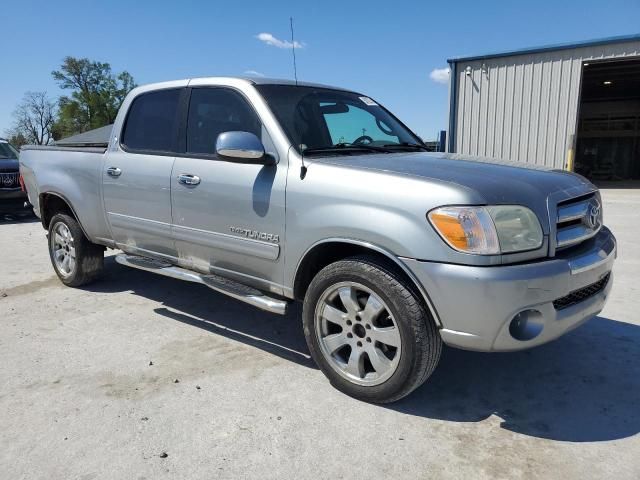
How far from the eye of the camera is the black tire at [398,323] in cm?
260

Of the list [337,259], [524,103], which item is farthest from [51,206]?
[524,103]

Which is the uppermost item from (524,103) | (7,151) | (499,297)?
(524,103)

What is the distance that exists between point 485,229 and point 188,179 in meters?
2.20

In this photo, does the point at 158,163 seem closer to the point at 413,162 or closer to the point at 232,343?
the point at 232,343

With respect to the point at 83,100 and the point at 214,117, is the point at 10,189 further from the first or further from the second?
the point at 83,100

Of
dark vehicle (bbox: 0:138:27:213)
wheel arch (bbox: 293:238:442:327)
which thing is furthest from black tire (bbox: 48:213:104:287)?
dark vehicle (bbox: 0:138:27:213)

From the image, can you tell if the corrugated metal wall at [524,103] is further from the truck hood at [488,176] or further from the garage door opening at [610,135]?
the truck hood at [488,176]

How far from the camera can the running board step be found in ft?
10.6

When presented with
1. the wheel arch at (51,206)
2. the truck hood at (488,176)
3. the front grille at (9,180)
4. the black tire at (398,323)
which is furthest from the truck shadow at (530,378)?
the front grille at (9,180)

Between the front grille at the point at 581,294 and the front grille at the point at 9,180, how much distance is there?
1111cm

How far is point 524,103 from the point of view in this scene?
619 inches

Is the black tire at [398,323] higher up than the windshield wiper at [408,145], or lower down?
lower down

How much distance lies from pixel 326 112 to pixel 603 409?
267 centimetres

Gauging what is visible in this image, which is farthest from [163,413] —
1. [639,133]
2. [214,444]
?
[639,133]
